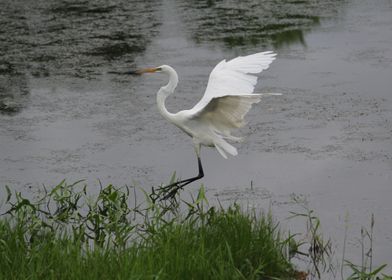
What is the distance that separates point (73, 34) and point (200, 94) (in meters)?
3.32

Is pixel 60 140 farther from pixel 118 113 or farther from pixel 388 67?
pixel 388 67

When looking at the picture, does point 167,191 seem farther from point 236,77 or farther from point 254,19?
point 254,19

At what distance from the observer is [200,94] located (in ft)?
28.6

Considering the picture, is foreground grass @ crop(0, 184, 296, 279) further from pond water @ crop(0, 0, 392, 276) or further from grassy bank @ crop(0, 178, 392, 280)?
pond water @ crop(0, 0, 392, 276)

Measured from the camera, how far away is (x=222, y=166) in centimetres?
700

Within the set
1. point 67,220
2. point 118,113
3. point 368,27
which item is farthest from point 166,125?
point 368,27

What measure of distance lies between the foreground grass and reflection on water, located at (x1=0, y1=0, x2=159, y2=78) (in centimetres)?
445

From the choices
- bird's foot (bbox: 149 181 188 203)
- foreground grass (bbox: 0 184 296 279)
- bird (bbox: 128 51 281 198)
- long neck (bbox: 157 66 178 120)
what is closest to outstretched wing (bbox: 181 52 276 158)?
bird (bbox: 128 51 281 198)

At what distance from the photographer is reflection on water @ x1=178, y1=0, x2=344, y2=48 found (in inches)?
427

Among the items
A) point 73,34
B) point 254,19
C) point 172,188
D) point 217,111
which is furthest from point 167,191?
point 254,19

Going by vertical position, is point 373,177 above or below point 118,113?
below

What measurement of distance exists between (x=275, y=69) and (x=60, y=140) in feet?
9.13

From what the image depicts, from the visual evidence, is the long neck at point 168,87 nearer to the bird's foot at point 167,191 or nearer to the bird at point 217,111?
the bird at point 217,111

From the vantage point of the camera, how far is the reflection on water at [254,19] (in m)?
10.8
